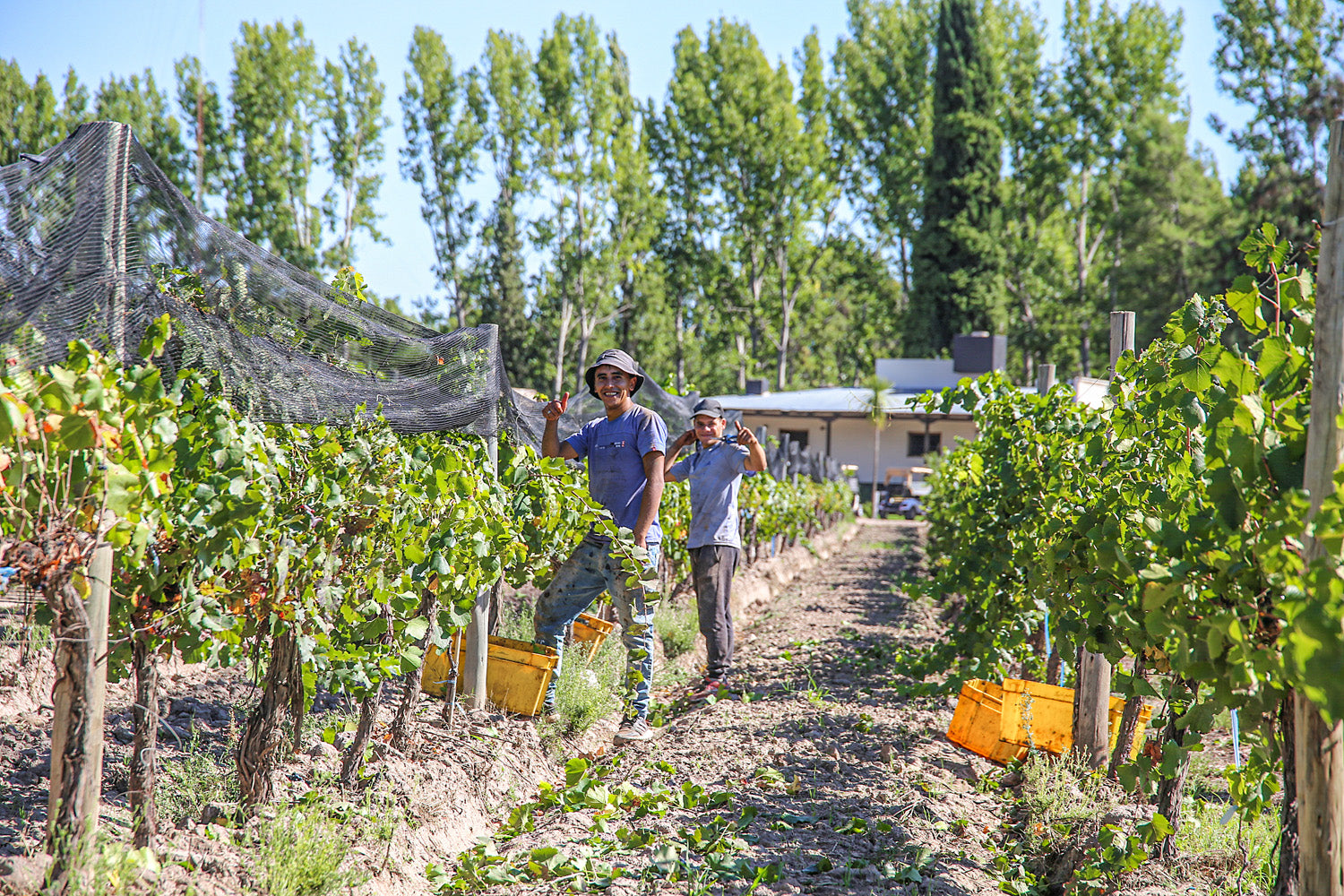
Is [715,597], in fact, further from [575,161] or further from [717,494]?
[575,161]

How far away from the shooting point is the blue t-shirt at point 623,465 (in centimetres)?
430

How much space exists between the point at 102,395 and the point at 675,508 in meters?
5.83

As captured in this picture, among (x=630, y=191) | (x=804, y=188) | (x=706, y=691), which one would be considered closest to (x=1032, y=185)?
(x=804, y=188)

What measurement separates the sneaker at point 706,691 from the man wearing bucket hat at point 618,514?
77 centimetres

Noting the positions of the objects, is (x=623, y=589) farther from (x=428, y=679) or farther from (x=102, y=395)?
(x=102, y=395)

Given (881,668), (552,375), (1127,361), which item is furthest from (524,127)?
(1127,361)

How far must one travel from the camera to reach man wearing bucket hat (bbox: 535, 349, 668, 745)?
420 cm

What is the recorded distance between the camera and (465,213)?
32156mm

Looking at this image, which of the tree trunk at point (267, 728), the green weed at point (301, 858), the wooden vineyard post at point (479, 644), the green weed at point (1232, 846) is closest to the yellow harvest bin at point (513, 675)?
the wooden vineyard post at point (479, 644)

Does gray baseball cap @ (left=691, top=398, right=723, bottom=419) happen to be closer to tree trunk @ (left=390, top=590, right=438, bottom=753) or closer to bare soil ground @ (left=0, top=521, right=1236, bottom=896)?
bare soil ground @ (left=0, top=521, right=1236, bottom=896)

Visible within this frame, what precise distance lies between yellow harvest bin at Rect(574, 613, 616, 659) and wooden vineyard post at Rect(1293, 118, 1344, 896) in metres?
3.65

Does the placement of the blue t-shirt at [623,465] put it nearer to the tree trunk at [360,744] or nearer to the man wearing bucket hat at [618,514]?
the man wearing bucket hat at [618,514]

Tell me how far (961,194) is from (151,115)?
89.7ft

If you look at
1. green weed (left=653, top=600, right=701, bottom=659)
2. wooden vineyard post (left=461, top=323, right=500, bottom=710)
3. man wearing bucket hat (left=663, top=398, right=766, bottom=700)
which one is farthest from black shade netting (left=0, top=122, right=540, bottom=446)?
green weed (left=653, top=600, right=701, bottom=659)
